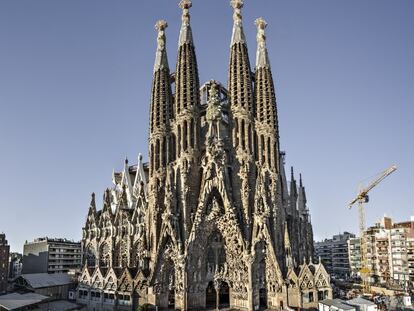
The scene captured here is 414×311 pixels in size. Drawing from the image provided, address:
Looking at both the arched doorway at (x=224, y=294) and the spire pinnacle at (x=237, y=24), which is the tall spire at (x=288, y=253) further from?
the spire pinnacle at (x=237, y=24)

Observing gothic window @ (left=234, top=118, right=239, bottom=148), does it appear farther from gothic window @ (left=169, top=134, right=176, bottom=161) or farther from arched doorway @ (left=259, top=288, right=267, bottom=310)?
arched doorway @ (left=259, top=288, right=267, bottom=310)

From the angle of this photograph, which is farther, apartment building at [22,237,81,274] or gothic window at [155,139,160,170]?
apartment building at [22,237,81,274]

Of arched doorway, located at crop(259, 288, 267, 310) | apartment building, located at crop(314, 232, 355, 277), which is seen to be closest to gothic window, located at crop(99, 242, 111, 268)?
arched doorway, located at crop(259, 288, 267, 310)

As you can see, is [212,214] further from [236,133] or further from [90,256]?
[90,256]

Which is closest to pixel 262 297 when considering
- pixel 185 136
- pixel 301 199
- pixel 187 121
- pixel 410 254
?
pixel 301 199

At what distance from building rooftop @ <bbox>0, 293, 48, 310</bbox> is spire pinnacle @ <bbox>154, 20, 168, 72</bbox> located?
35306 mm

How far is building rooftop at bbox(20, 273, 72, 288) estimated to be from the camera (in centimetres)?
5509

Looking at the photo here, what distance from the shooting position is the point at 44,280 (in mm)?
57750

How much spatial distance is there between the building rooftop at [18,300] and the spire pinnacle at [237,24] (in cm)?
4223

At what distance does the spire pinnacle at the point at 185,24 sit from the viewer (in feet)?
201

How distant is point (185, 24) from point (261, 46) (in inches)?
472

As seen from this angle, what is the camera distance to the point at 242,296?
4872cm

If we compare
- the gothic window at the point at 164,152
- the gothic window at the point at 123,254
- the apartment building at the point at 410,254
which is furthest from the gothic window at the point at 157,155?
the apartment building at the point at 410,254

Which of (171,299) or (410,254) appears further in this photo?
(410,254)
